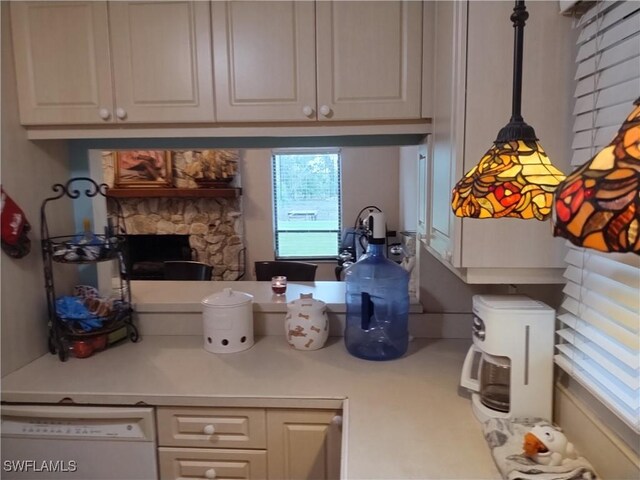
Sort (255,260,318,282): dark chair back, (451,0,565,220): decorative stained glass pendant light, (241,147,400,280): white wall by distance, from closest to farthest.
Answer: (451,0,565,220): decorative stained glass pendant light < (255,260,318,282): dark chair back < (241,147,400,280): white wall

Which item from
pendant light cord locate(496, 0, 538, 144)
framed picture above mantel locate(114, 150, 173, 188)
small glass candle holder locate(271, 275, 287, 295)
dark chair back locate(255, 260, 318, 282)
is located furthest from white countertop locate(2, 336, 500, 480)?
framed picture above mantel locate(114, 150, 173, 188)

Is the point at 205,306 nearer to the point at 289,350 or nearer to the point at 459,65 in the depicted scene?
the point at 289,350

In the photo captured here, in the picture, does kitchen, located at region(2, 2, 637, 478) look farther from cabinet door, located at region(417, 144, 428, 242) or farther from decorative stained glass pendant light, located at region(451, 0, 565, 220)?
decorative stained glass pendant light, located at region(451, 0, 565, 220)

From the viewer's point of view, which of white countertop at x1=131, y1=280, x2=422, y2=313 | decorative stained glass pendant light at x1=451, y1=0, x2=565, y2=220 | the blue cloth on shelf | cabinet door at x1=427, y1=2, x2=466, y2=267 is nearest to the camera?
decorative stained glass pendant light at x1=451, y1=0, x2=565, y2=220

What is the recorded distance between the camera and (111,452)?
4.47 ft

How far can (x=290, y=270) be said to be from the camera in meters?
2.94

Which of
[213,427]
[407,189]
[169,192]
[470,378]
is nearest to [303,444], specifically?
[213,427]

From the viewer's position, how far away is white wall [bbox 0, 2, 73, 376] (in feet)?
4.80

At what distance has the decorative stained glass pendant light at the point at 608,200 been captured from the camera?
13.3 inches

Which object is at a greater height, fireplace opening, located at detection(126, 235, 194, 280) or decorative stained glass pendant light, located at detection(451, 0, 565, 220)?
decorative stained glass pendant light, located at detection(451, 0, 565, 220)

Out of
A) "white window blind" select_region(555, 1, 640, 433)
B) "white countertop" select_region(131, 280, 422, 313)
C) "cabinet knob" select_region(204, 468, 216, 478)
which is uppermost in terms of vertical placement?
"white window blind" select_region(555, 1, 640, 433)

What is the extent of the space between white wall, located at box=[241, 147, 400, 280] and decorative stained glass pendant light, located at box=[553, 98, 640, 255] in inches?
191

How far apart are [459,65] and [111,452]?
1485 mm

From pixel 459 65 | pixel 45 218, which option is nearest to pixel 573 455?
pixel 459 65
